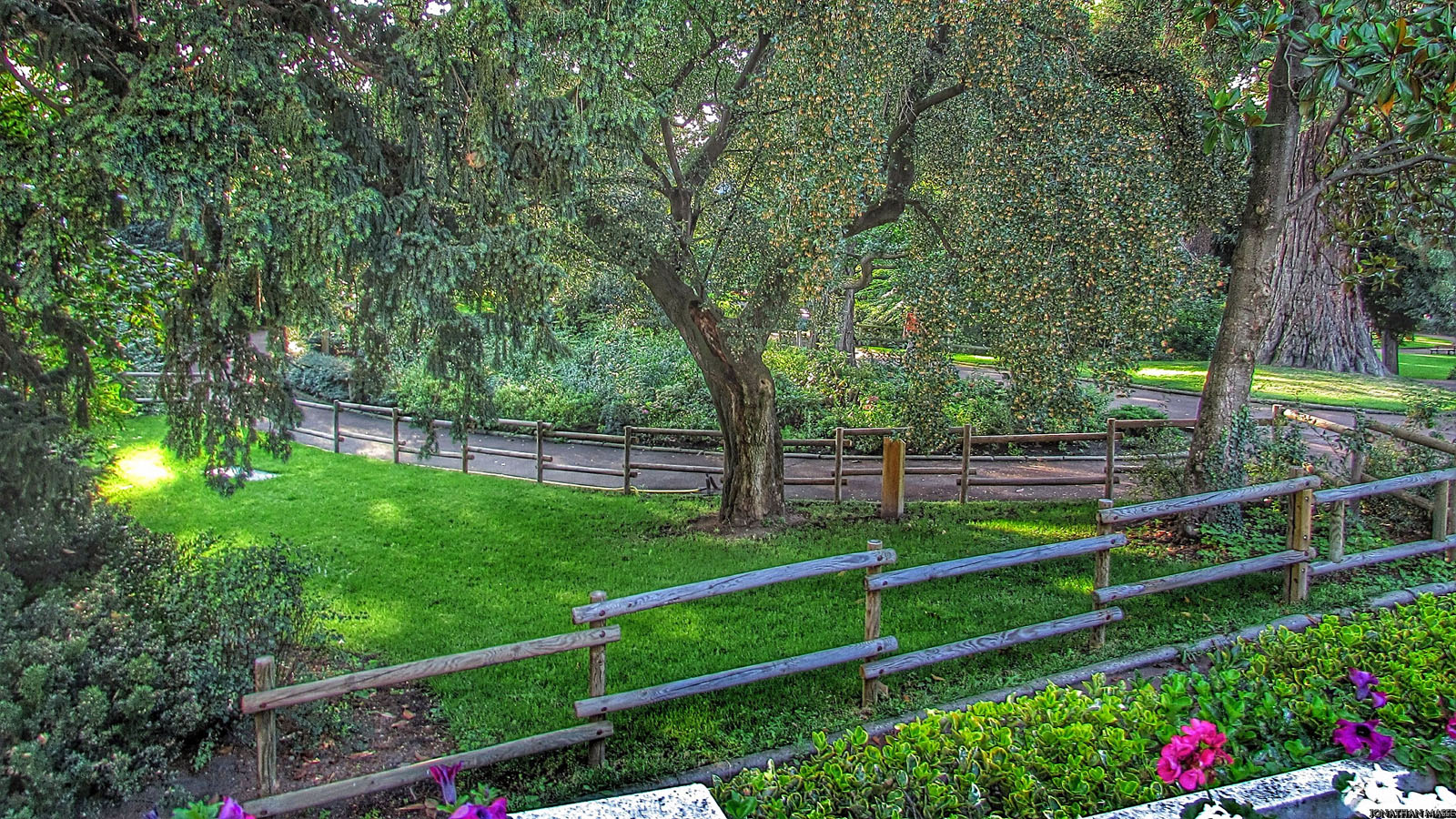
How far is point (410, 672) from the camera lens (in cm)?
431

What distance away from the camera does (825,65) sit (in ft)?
23.0

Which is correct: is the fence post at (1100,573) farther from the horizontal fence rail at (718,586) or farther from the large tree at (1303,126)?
the large tree at (1303,126)

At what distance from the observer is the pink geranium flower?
9.98 ft

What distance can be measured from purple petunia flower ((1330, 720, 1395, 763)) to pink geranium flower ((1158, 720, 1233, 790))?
0.40 m

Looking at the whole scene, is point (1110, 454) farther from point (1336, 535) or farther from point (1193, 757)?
point (1193, 757)

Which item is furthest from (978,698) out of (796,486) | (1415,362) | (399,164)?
(1415,362)

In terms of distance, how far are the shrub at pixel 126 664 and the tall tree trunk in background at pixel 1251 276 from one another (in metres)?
8.34

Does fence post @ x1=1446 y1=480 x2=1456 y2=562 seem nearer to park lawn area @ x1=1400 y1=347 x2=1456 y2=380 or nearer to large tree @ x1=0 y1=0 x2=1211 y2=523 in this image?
large tree @ x1=0 y1=0 x2=1211 y2=523

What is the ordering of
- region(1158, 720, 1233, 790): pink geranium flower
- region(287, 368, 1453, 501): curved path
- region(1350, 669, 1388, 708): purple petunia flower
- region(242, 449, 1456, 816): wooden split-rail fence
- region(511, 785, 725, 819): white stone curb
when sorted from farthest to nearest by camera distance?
region(287, 368, 1453, 501): curved path → region(242, 449, 1456, 816): wooden split-rail fence → region(1350, 669, 1388, 708): purple petunia flower → region(1158, 720, 1233, 790): pink geranium flower → region(511, 785, 725, 819): white stone curb

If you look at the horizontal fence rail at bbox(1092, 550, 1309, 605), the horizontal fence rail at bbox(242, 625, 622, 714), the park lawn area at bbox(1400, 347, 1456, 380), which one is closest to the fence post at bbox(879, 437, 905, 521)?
the horizontal fence rail at bbox(1092, 550, 1309, 605)

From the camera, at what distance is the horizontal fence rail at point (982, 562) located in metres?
5.33

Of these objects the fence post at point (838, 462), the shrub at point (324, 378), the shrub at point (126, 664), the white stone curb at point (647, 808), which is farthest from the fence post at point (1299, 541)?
the shrub at point (324, 378)

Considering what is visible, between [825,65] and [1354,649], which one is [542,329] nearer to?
[825,65]

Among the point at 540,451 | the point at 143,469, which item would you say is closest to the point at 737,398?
the point at 540,451
